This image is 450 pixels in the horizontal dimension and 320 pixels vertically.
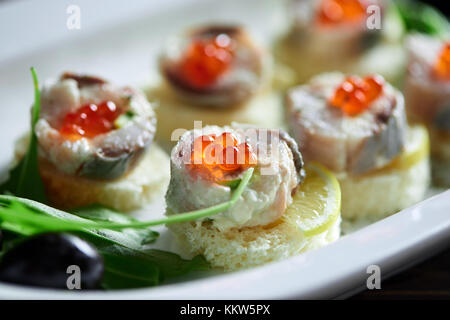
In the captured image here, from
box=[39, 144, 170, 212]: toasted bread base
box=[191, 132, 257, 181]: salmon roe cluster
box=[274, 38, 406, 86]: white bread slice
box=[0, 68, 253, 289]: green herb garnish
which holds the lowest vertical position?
box=[0, 68, 253, 289]: green herb garnish

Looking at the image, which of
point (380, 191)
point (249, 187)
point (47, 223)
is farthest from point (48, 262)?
point (380, 191)

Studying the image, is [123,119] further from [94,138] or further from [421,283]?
[421,283]

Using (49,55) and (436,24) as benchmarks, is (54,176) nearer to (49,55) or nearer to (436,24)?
(49,55)

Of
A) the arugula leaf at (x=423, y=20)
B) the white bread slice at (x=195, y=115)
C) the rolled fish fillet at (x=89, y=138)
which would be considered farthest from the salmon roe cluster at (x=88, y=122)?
the arugula leaf at (x=423, y=20)

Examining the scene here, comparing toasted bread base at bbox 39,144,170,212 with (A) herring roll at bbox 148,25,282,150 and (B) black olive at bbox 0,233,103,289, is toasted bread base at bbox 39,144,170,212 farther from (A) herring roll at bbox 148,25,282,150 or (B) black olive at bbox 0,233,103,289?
(B) black olive at bbox 0,233,103,289

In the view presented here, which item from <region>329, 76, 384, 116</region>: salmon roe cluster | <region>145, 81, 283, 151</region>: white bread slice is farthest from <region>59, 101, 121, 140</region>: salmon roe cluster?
<region>329, 76, 384, 116</region>: salmon roe cluster

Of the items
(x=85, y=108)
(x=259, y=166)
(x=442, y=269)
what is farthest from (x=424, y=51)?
(x=85, y=108)
